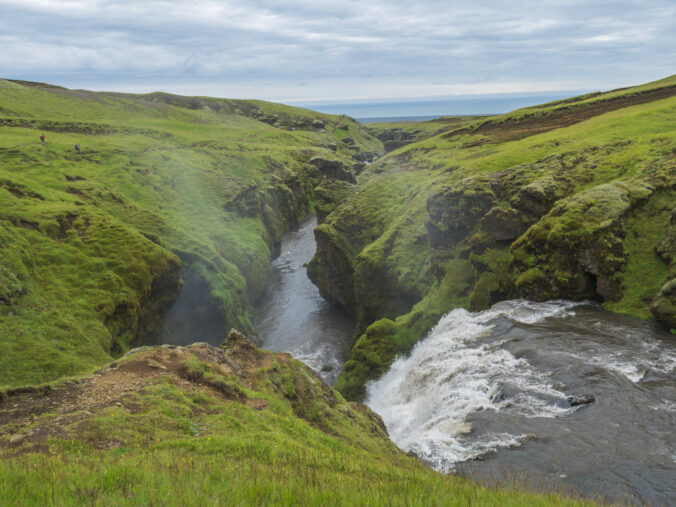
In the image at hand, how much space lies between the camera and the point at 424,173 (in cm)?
7706

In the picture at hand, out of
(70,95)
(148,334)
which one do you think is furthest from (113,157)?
(70,95)

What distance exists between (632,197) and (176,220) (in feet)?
192

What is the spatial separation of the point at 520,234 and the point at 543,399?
76.1 ft

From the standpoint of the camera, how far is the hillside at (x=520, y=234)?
104 feet

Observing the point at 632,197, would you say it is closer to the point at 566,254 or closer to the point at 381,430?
the point at 566,254

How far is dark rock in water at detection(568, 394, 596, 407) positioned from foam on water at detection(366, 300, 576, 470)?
421 millimetres

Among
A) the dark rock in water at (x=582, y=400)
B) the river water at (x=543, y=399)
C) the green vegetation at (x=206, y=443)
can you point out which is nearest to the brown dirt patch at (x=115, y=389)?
the green vegetation at (x=206, y=443)

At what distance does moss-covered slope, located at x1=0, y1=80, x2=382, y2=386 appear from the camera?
29203 millimetres

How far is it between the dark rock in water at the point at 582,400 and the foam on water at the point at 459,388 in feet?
1.38

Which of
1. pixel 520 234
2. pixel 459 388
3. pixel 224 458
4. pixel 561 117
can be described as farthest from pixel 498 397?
pixel 561 117

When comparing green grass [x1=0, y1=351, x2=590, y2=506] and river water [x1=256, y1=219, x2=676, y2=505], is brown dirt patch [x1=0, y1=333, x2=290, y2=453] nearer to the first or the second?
green grass [x1=0, y1=351, x2=590, y2=506]

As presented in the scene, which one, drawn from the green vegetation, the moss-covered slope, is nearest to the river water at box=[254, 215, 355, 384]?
the moss-covered slope

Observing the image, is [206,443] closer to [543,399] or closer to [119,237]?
[543,399]

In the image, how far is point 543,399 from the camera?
68.7 ft
